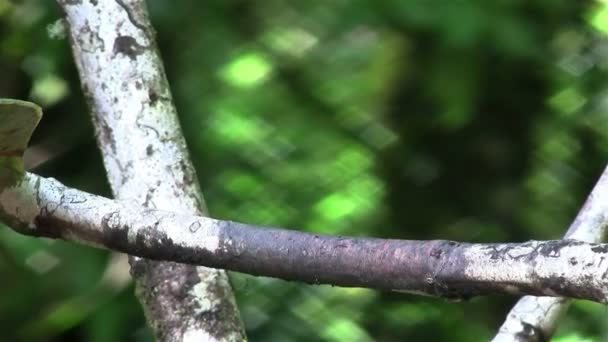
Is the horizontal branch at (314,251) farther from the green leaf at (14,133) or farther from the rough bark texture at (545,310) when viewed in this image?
the rough bark texture at (545,310)

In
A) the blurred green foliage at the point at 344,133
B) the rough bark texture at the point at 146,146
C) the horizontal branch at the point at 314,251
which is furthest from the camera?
the blurred green foliage at the point at 344,133

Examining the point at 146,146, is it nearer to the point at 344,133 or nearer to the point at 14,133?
the point at 14,133

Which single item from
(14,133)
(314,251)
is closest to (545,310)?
(314,251)

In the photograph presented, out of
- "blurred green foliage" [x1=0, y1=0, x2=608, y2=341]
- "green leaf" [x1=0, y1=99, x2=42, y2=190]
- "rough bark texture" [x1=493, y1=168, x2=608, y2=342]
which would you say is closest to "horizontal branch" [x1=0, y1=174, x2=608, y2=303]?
"green leaf" [x1=0, y1=99, x2=42, y2=190]

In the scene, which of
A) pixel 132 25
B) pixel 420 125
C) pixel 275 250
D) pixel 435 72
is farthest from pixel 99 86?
pixel 420 125

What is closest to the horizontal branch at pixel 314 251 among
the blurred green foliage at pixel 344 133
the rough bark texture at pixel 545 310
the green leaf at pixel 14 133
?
the green leaf at pixel 14 133

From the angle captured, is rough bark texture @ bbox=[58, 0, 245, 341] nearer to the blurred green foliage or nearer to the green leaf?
the green leaf

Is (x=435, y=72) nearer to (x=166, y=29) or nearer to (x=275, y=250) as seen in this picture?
(x=166, y=29)
